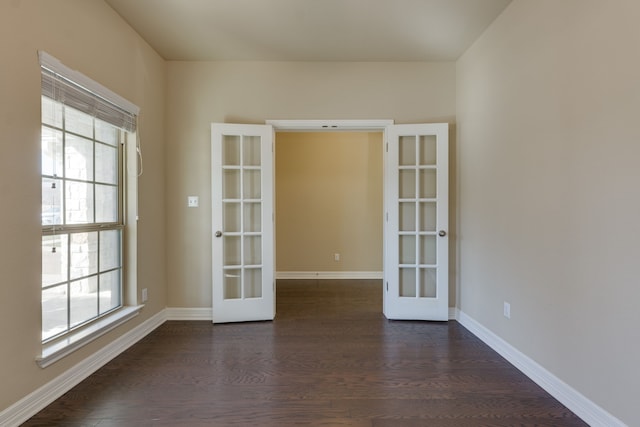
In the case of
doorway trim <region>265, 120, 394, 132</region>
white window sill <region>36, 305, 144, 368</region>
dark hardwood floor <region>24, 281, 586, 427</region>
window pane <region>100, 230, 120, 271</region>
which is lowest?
dark hardwood floor <region>24, 281, 586, 427</region>

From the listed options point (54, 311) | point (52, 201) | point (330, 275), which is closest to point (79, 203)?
point (52, 201)

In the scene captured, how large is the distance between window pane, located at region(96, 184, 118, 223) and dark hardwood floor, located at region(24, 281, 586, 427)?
1.14 metres

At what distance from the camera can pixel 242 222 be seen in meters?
3.29

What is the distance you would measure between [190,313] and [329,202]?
2.81 metres

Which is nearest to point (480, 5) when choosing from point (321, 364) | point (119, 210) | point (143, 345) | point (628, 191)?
point (628, 191)

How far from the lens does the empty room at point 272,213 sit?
1672mm

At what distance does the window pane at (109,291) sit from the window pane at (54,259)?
1.37 ft

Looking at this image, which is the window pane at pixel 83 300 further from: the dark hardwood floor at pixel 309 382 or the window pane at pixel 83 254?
the dark hardwood floor at pixel 309 382

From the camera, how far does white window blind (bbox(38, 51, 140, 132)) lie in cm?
185

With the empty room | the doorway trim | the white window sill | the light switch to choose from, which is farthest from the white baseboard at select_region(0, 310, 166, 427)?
the doorway trim

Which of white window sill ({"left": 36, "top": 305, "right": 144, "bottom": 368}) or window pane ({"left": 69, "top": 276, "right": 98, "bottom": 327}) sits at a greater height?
window pane ({"left": 69, "top": 276, "right": 98, "bottom": 327})

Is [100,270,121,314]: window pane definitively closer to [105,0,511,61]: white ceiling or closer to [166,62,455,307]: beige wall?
[166,62,455,307]: beige wall

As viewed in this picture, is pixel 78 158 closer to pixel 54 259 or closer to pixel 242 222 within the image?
pixel 54 259

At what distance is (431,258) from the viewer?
131 inches
